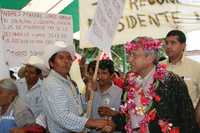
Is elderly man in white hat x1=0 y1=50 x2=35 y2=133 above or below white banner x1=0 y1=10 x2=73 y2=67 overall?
below

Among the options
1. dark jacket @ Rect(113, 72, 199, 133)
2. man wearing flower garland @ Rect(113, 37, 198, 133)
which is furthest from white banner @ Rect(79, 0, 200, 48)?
dark jacket @ Rect(113, 72, 199, 133)

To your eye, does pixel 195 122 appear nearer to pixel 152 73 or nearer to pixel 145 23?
pixel 152 73

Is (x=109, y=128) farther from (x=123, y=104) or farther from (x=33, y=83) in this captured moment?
(x=33, y=83)

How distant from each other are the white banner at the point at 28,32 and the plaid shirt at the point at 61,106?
147 centimetres

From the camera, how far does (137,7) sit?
6586mm

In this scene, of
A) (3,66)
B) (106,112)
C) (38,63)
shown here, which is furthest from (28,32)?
(106,112)

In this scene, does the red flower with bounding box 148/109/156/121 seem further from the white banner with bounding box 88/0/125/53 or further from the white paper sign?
the white paper sign

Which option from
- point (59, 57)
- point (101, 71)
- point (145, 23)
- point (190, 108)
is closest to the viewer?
point (190, 108)

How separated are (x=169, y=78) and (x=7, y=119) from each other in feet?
5.06

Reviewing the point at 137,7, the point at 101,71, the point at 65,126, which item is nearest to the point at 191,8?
the point at 137,7

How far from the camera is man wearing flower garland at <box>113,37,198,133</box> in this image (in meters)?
4.53

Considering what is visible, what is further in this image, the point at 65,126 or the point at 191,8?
the point at 191,8

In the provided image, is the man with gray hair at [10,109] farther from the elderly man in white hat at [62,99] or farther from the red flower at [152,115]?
the red flower at [152,115]

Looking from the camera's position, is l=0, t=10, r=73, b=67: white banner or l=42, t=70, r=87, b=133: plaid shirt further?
l=0, t=10, r=73, b=67: white banner
